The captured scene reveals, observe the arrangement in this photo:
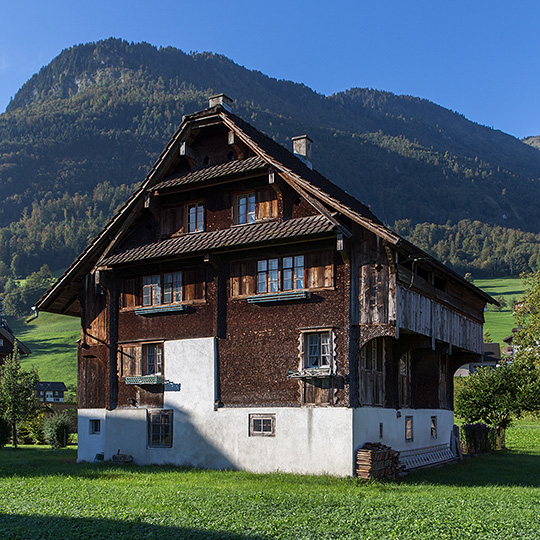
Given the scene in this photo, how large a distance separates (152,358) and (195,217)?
20.1 ft

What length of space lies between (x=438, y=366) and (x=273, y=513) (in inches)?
728

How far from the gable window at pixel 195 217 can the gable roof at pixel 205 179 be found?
2.72ft

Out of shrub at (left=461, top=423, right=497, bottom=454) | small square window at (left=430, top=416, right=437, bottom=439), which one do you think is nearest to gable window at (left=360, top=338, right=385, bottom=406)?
small square window at (left=430, top=416, right=437, bottom=439)

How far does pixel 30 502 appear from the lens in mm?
18562

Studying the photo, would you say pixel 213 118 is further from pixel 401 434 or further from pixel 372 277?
pixel 401 434

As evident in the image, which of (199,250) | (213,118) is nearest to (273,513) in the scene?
(199,250)

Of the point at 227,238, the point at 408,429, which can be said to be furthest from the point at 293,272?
the point at 408,429

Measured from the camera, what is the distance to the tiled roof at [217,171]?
88.0 ft

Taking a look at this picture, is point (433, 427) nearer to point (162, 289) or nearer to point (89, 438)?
point (162, 289)

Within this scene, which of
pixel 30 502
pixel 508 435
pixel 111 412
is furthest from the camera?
pixel 508 435

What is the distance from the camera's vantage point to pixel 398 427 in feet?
92.1

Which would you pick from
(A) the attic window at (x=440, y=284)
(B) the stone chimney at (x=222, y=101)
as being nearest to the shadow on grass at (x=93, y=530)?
(B) the stone chimney at (x=222, y=101)

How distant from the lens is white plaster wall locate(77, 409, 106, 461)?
30.2m

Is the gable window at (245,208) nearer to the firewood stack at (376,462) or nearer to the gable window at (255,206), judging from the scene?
the gable window at (255,206)
